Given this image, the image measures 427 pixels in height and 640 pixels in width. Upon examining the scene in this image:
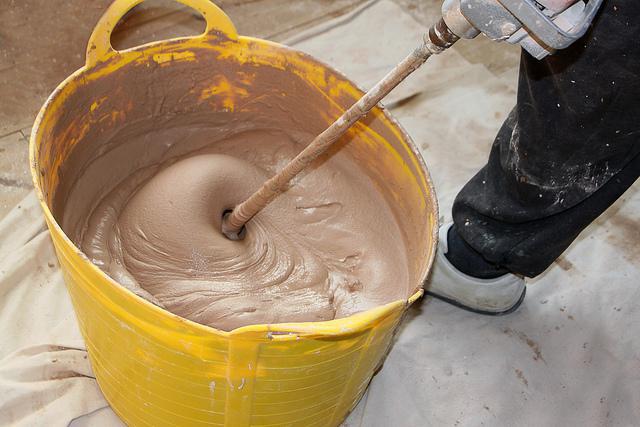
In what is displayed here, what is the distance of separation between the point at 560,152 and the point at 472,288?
0.43 meters

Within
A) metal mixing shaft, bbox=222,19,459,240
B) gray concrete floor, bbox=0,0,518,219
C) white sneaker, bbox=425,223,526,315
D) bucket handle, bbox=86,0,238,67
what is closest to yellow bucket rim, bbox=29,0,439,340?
bucket handle, bbox=86,0,238,67

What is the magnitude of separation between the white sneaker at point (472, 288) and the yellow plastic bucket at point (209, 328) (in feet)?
0.80

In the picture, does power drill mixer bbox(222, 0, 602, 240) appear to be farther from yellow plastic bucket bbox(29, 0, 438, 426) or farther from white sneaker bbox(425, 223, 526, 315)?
white sneaker bbox(425, 223, 526, 315)

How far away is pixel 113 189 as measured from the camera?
129 cm

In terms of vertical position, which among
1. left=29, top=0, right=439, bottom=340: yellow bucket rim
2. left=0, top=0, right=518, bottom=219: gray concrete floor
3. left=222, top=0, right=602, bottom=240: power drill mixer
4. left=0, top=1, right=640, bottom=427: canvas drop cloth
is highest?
left=222, top=0, right=602, bottom=240: power drill mixer

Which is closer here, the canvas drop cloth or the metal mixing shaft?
the metal mixing shaft

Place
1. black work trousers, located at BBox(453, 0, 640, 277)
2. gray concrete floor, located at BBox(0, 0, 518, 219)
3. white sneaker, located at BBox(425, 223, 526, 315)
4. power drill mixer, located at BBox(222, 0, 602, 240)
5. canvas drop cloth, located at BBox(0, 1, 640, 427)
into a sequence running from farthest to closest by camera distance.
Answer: gray concrete floor, located at BBox(0, 0, 518, 219) < white sneaker, located at BBox(425, 223, 526, 315) < canvas drop cloth, located at BBox(0, 1, 640, 427) < black work trousers, located at BBox(453, 0, 640, 277) < power drill mixer, located at BBox(222, 0, 602, 240)

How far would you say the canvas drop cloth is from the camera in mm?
1240

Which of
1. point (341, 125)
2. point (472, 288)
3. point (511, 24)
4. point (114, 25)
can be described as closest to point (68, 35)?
point (114, 25)

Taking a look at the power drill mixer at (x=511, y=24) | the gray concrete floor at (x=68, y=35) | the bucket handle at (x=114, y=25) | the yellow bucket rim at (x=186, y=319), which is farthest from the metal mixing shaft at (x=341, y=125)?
the gray concrete floor at (x=68, y=35)

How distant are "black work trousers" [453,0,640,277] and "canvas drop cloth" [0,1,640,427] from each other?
202 mm

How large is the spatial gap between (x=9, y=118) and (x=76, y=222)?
61cm

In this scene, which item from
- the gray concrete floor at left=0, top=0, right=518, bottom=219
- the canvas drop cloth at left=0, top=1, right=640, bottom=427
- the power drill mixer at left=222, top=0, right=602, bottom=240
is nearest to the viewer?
the power drill mixer at left=222, top=0, right=602, bottom=240

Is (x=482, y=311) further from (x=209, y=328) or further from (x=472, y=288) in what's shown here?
(x=209, y=328)
